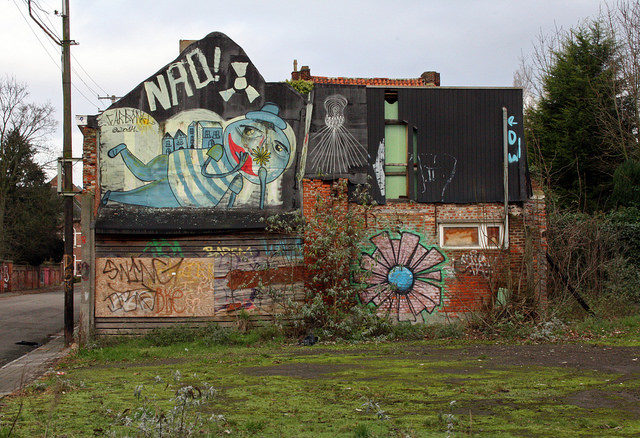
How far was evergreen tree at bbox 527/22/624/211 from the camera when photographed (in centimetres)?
2727

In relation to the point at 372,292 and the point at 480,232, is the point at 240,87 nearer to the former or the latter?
the point at 372,292

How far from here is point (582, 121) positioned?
27.7 meters

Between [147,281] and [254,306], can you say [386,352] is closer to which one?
[254,306]

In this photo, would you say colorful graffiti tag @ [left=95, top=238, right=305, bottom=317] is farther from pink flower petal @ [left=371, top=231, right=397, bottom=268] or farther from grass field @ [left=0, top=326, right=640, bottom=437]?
pink flower petal @ [left=371, top=231, right=397, bottom=268]

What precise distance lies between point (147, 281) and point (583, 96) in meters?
21.2

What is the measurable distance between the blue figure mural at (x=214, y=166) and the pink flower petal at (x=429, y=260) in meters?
4.23

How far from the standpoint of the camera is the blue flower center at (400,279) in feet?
53.3

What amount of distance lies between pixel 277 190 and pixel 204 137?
Answer: 2308 millimetres

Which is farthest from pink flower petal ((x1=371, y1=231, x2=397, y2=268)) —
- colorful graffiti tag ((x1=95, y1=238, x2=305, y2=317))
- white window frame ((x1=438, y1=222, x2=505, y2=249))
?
colorful graffiti tag ((x1=95, y1=238, x2=305, y2=317))

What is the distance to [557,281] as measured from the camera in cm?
1697

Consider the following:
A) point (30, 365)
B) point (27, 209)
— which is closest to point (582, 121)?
point (30, 365)

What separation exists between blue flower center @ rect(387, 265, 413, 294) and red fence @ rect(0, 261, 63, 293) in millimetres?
35563

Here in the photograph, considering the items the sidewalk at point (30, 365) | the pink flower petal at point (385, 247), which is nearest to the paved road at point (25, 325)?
the sidewalk at point (30, 365)

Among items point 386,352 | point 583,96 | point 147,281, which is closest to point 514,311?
point 386,352
